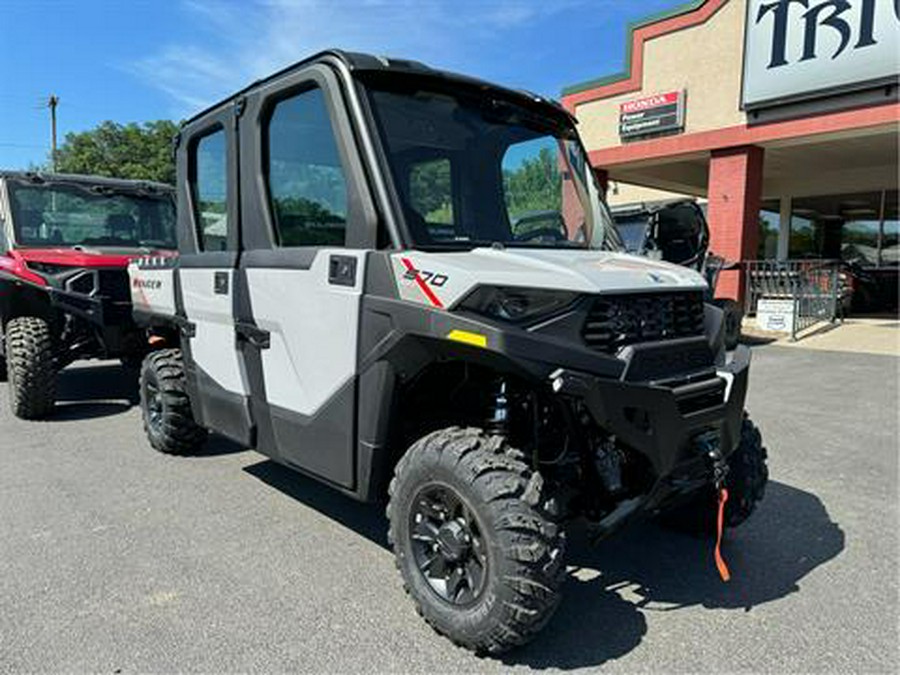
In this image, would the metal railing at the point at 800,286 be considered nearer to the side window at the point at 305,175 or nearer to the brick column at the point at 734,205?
the brick column at the point at 734,205

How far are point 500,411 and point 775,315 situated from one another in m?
12.2

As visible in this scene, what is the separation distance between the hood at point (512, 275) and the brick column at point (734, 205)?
39.0ft

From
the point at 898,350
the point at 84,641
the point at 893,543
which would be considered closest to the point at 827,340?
the point at 898,350

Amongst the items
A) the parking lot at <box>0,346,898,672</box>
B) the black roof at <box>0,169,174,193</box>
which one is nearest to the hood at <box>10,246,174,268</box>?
the black roof at <box>0,169,174,193</box>

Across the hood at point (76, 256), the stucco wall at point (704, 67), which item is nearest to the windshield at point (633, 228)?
the stucco wall at point (704, 67)

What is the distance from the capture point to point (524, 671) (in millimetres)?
2543

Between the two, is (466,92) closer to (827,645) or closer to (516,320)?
(516,320)

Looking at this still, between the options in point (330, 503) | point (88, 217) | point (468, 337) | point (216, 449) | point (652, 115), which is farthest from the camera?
point (652, 115)

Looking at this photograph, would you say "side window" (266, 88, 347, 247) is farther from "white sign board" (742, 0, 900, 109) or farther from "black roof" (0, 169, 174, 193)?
"white sign board" (742, 0, 900, 109)

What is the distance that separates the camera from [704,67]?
1380 cm

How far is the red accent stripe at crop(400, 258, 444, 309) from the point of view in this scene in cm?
256

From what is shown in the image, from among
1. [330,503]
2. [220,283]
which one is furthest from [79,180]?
[330,503]

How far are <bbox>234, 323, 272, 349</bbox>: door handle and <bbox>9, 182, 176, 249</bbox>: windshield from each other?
13.9 ft

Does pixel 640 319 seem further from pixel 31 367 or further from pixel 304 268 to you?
pixel 31 367
